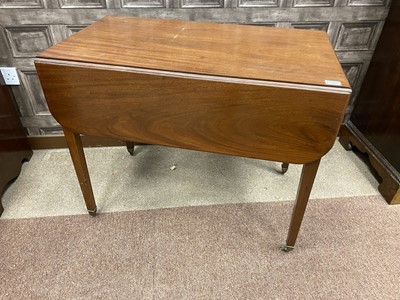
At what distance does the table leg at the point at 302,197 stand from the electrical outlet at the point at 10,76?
1422 mm

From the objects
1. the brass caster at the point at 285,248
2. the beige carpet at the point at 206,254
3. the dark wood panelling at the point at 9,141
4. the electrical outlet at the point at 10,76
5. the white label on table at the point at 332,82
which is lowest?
the beige carpet at the point at 206,254

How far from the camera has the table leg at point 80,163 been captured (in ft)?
3.58

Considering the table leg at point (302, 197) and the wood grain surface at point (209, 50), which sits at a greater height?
the wood grain surface at point (209, 50)

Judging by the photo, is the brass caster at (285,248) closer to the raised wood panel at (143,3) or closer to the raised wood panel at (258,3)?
the raised wood panel at (258,3)

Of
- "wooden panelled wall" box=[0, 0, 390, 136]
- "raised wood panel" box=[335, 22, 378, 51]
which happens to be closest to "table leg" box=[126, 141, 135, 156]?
"wooden panelled wall" box=[0, 0, 390, 136]

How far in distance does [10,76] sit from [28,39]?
8.6 inches

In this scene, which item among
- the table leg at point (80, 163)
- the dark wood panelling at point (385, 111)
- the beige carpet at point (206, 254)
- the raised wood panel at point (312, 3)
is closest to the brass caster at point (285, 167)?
the beige carpet at point (206, 254)

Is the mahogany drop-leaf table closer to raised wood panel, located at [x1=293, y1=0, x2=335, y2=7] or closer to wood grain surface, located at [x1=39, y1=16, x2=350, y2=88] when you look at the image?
wood grain surface, located at [x1=39, y1=16, x2=350, y2=88]

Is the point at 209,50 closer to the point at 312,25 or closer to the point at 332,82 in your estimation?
the point at 332,82

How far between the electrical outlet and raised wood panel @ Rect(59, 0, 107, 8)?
0.42 metres

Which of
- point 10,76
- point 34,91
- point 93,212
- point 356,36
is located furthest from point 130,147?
→ point 356,36

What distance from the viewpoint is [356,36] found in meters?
1.55

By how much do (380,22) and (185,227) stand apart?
4.56 feet

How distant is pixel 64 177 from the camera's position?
1.56 meters
